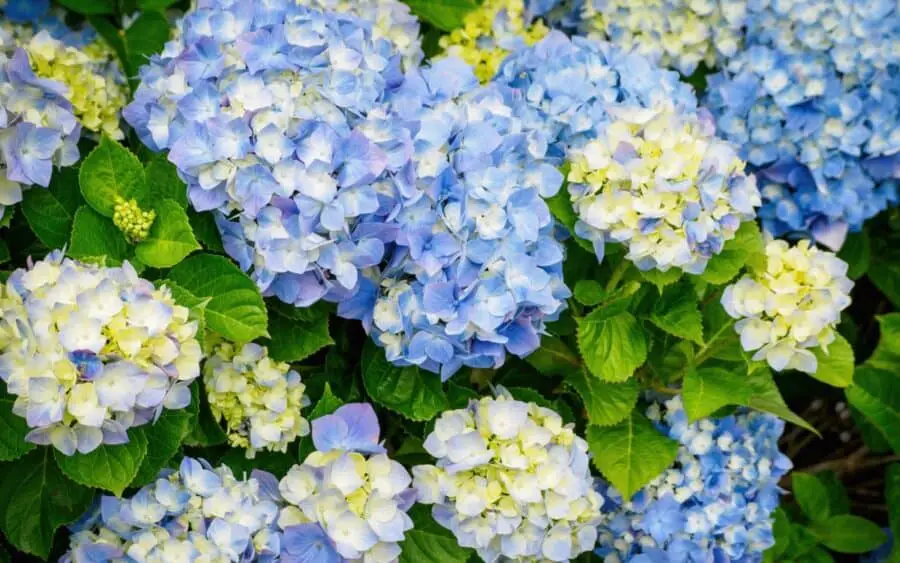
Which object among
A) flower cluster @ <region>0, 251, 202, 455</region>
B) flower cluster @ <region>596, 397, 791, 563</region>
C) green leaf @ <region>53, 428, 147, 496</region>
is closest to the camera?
flower cluster @ <region>0, 251, 202, 455</region>

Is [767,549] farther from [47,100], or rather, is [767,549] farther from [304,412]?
[47,100]

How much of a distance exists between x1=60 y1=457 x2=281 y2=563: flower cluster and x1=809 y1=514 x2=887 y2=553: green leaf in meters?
1.04

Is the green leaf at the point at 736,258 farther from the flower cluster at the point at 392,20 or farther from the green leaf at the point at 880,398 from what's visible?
the flower cluster at the point at 392,20

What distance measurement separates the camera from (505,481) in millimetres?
1310

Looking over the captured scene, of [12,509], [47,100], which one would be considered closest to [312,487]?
[12,509]

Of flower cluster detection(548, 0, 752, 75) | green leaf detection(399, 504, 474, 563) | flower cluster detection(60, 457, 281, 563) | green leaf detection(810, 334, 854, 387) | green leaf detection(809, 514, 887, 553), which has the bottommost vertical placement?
green leaf detection(809, 514, 887, 553)

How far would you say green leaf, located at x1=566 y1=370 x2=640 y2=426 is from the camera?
1.49 meters

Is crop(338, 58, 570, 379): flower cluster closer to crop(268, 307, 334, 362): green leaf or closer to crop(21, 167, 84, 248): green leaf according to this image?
crop(268, 307, 334, 362): green leaf

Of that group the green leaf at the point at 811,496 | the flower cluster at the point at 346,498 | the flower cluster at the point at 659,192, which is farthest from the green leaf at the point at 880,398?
the flower cluster at the point at 346,498

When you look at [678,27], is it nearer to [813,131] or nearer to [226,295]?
[813,131]

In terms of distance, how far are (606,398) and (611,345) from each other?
0.31ft

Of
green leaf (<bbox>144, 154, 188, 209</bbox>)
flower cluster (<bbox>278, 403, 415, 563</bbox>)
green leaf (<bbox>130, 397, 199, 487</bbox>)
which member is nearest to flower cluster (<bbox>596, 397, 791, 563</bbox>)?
flower cluster (<bbox>278, 403, 415, 563</bbox>)

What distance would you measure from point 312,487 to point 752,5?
1.17 m

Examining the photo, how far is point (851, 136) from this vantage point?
176 centimetres
